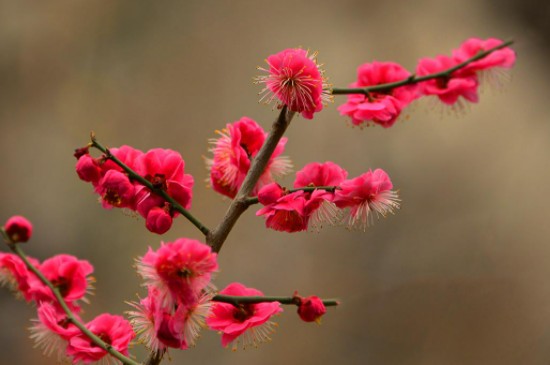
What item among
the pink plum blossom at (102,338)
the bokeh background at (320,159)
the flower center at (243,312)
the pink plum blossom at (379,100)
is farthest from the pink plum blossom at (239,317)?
the bokeh background at (320,159)

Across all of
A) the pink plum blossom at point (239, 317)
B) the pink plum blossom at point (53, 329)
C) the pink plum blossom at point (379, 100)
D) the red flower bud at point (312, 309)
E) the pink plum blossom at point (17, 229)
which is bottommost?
the pink plum blossom at point (53, 329)

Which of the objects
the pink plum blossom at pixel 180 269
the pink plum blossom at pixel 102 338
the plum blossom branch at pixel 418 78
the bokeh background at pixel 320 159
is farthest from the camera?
the bokeh background at pixel 320 159

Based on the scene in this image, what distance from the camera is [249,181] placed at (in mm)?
665

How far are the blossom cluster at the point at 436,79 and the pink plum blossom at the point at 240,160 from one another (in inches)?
3.8

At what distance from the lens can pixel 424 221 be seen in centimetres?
180

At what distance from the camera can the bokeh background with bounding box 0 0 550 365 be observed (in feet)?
5.64

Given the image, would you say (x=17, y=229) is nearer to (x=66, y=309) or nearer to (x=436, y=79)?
(x=66, y=309)

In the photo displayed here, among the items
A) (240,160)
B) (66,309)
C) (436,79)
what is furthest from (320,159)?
(66,309)

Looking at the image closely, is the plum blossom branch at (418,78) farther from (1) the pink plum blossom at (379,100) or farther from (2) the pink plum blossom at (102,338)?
(2) the pink plum blossom at (102,338)

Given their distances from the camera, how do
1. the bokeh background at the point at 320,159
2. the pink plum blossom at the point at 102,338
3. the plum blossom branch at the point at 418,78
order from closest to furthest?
the pink plum blossom at the point at 102,338, the plum blossom branch at the point at 418,78, the bokeh background at the point at 320,159

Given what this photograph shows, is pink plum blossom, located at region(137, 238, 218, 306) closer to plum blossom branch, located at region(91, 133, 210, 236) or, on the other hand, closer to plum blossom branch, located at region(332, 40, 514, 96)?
plum blossom branch, located at region(91, 133, 210, 236)

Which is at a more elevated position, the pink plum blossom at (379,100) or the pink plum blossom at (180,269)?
the pink plum blossom at (379,100)

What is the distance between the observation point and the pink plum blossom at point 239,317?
605 mm

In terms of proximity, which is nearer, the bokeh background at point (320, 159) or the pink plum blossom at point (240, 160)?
the pink plum blossom at point (240, 160)
